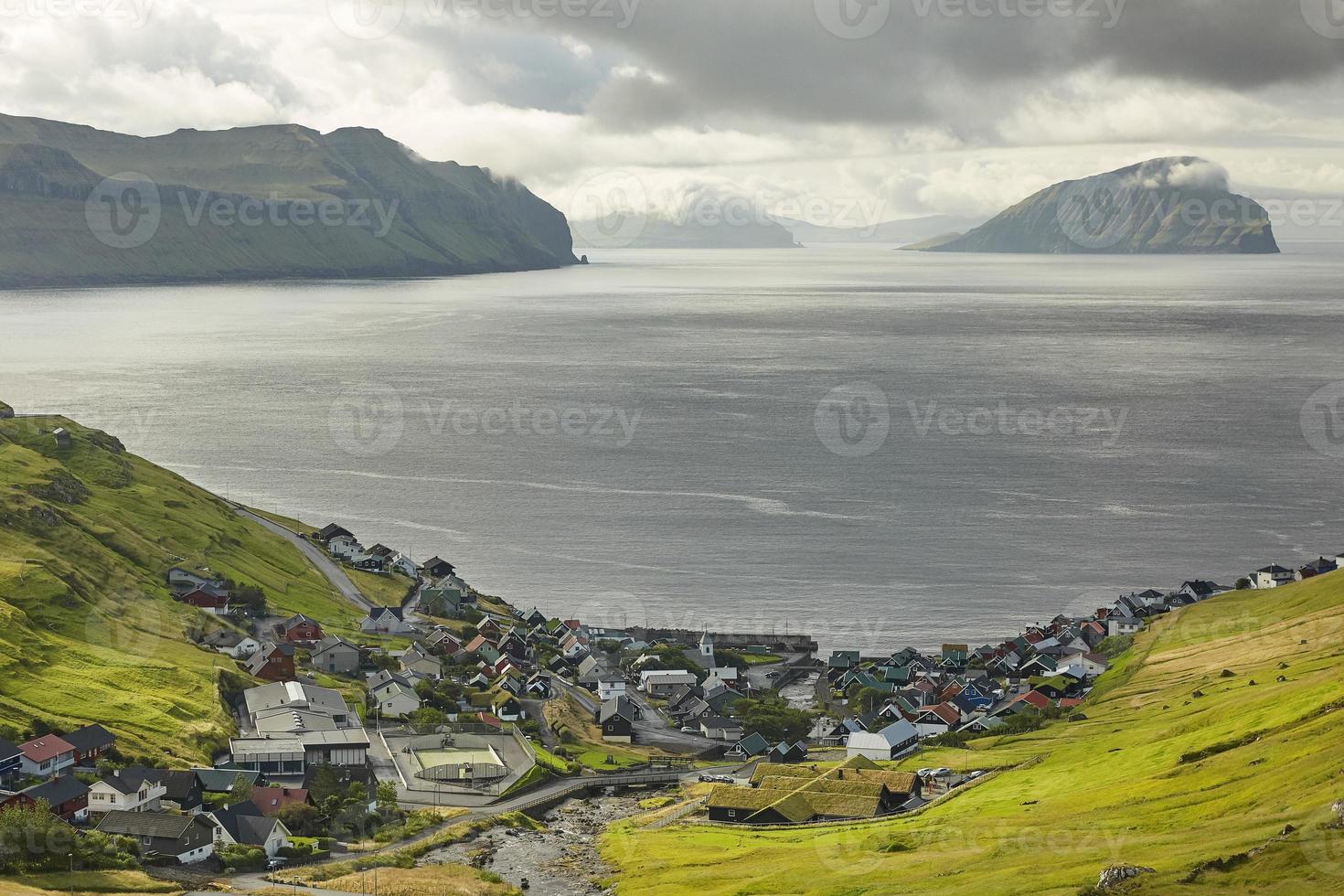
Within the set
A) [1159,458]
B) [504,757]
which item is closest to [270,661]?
[504,757]

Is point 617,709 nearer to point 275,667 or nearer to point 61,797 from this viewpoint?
point 275,667

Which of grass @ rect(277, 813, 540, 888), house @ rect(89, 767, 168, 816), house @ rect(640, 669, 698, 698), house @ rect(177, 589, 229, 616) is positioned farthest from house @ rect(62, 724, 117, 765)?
house @ rect(640, 669, 698, 698)

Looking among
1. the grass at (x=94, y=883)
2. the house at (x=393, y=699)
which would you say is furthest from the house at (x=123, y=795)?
the house at (x=393, y=699)

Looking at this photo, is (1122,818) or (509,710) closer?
(1122,818)

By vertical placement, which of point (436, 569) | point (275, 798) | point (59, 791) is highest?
point (59, 791)

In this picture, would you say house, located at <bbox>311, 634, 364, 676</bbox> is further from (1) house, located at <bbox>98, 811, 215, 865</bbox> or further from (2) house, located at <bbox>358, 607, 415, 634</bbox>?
(1) house, located at <bbox>98, 811, 215, 865</bbox>

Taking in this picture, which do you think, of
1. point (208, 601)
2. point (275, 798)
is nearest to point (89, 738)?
point (275, 798)
